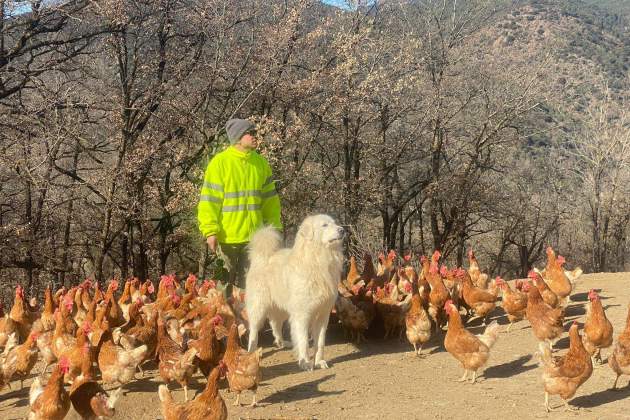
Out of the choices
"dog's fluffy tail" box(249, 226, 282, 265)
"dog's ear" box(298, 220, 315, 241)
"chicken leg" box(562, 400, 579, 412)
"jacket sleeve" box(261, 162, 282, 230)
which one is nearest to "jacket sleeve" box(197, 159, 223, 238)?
"dog's fluffy tail" box(249, 226, 282, 265)

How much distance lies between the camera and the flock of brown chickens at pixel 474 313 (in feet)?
19.9

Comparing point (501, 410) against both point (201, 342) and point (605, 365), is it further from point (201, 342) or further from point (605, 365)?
point (201, 342)

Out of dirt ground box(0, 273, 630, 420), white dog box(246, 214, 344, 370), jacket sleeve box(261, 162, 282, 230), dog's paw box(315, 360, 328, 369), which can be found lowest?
dirt ground box(0, 273, 630, 420)

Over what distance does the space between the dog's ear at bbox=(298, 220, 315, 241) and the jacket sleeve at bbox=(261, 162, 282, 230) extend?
102cm

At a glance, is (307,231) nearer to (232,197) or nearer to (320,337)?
(232,197)

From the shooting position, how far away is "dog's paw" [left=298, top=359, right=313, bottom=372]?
738 centimetres

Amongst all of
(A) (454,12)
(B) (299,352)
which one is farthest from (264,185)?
(A) (454,12)

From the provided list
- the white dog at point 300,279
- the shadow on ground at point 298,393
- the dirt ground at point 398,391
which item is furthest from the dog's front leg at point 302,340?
the shadow on ground at point 298,393

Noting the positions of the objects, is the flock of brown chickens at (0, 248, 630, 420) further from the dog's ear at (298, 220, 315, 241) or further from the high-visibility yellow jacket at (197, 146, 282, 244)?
the dog's ear at (298, 220, 315, 241)

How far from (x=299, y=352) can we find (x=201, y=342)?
139cm

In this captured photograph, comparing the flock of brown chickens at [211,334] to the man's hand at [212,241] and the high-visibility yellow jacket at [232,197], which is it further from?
the high-visibility yellow jacket at [232,197]

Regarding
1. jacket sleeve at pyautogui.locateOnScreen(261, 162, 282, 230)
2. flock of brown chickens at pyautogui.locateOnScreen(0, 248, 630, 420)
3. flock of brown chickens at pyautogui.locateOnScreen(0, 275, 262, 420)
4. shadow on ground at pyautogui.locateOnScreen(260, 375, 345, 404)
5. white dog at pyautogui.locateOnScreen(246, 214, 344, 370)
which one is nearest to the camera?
flock of brown chickens at pyautogui.locateOnScreen(0, 275, 262, 420)

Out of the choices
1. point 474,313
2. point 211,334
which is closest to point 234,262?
point 211,334

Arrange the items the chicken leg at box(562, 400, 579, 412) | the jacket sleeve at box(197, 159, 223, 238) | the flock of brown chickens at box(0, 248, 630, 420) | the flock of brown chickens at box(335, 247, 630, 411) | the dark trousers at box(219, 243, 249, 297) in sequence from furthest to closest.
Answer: the dark trousers at box(219, 243, 249, 297), the jacket sleeve at box(197, 159, 223, 238), the flock of brown chickens at box(335, 247, 630, 411), the chicken leg at box(562, 400, 579, 412), the flock of brown chickens at box(0, 248, 630, 420)
